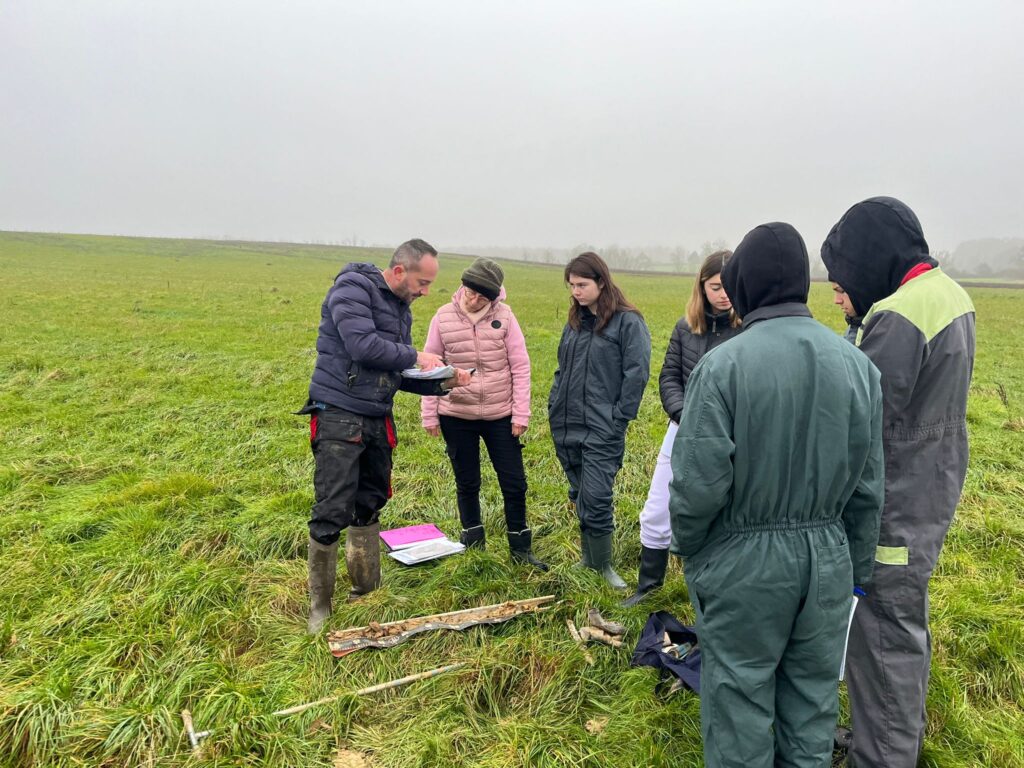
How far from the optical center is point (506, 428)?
16.0 feet

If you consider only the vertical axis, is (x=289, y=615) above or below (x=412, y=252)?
below

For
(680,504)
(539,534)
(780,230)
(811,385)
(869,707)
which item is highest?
(780,230)

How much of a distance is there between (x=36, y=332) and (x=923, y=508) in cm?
1906

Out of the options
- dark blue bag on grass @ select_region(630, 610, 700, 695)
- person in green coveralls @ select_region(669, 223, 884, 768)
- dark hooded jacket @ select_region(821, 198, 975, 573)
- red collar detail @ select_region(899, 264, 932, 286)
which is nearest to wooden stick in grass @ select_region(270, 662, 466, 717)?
dark blue bag on grass @ select_region(630, 610, 700, 695)

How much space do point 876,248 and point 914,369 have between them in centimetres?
59

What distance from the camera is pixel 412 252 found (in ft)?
13.0

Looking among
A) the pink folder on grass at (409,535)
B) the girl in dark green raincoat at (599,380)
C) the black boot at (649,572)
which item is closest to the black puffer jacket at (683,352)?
the girl in dark green raincoat at (599,380)

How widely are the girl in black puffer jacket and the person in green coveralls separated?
187 centimetres

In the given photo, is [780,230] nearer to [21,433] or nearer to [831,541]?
[831,541]

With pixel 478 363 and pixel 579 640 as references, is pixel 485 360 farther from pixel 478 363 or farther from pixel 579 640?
pixel 579 640

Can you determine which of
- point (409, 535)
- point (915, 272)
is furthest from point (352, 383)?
point (915, 272)

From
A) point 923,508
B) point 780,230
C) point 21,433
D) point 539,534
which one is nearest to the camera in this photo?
point 780,230

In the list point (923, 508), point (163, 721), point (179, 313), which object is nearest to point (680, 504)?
point (923, 508)

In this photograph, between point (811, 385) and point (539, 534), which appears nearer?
point (811, 385)
